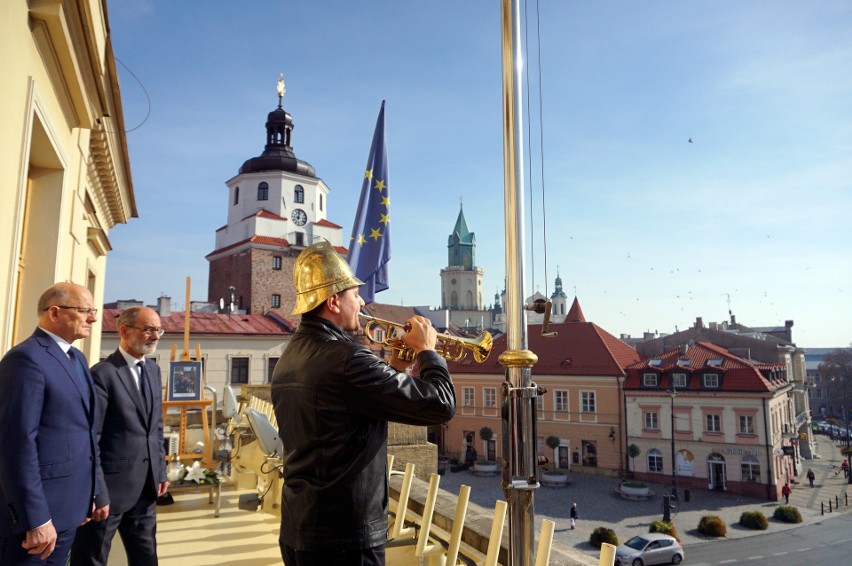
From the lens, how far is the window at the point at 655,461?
121 feet

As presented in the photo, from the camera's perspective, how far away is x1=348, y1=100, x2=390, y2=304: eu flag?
29.8ft

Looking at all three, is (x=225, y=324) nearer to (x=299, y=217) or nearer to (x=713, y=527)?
(x=299, y=217)

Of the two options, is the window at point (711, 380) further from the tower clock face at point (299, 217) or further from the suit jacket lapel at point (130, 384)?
the suit jacket lapel at point (130, 384)

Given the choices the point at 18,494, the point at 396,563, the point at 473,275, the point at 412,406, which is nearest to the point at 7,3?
the point at 18,494

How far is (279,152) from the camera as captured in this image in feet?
173

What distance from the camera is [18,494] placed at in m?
2.40

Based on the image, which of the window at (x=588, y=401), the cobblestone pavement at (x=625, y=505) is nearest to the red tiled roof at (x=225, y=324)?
the cobblestone pavement at (x=625, y=505)

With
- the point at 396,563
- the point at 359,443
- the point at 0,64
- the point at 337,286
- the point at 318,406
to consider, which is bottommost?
the point at 396,563

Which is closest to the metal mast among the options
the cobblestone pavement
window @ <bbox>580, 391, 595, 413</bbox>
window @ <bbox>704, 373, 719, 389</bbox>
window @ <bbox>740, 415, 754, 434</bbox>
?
the cobblestone pavement

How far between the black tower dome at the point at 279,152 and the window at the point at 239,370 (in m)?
23.0

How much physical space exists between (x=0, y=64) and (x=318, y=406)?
275 cm

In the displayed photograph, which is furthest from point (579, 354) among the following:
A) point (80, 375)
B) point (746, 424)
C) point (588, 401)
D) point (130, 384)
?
point (80, 375)

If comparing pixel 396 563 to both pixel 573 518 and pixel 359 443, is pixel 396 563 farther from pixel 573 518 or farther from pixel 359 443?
pixel 573 518

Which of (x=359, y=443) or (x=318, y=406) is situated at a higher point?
(x=318, y=406)
